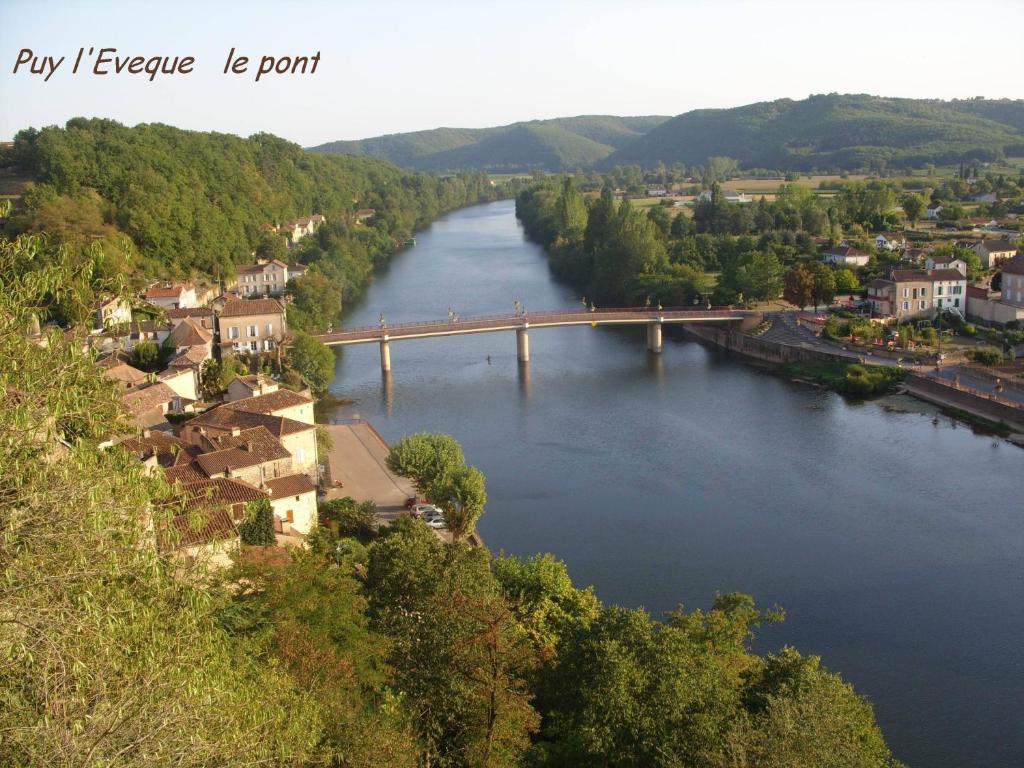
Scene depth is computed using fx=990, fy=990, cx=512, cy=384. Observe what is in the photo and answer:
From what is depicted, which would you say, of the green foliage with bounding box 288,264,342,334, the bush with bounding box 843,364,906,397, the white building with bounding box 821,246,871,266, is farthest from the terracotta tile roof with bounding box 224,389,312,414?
the white building with bounding box 821,246,871,266

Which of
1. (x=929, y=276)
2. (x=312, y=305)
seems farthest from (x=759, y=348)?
(x=312, y=305)

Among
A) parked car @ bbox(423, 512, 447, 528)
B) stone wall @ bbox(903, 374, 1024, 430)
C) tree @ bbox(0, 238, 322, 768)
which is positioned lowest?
stone wall @ bbox(903, 374, 1024, 430)

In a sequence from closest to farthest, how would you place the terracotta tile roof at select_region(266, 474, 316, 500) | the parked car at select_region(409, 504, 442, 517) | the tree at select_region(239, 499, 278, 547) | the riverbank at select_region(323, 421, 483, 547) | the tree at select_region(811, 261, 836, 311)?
the tree at select_region(239, 499, 278, 547)
the terracotta tile roof at select_region(266, 474, 316, 500)
the parked car at select_region(409, 504, 442, 517)
the riverbank at select_region(323, 421, 483, 547)
the tree at select_region(811, 261, 836, 311)

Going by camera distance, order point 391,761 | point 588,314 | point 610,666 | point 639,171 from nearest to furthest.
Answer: point 391,761 → point 610,666 → point 588,314 → point 639,171

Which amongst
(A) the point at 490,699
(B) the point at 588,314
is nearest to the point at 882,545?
(A) the point at 490,699

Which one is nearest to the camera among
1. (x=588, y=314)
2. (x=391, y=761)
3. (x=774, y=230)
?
(x=391, y=761)

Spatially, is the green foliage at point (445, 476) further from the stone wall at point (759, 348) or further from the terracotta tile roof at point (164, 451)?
the stone wall at point (759, 348)

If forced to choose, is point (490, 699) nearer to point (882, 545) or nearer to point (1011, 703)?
point (1011, 703)

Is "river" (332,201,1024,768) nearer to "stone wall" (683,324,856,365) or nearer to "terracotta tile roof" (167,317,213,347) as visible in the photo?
"stone wall" (683,324,856,365)
